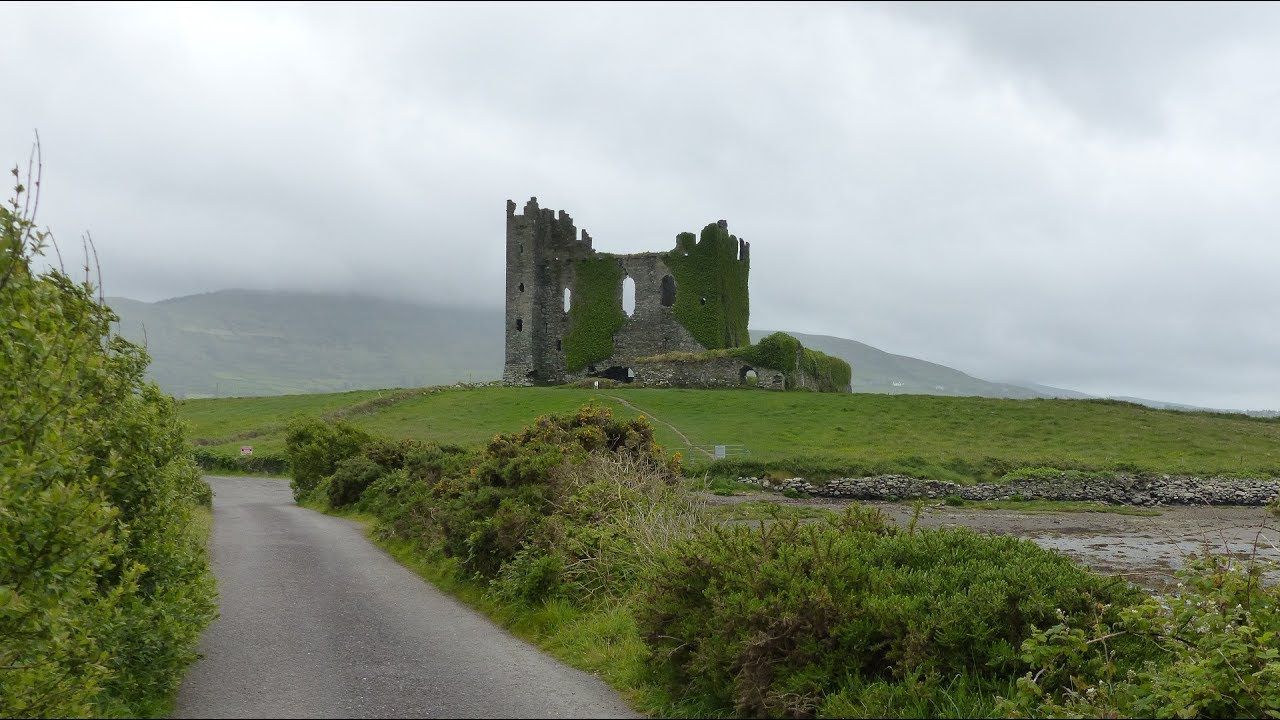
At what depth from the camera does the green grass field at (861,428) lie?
3344 cm

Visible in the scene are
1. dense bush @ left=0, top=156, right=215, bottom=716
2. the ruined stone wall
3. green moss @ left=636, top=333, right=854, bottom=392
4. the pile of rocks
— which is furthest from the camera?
the ruined stone wall

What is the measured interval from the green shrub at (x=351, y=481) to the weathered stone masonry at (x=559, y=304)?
39639 millimetres

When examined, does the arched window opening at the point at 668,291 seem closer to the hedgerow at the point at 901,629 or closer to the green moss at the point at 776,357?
the green moss at the point at 776,357

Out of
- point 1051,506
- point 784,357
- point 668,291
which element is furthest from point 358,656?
point 668,291

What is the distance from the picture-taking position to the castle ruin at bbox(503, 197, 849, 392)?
67188 mm

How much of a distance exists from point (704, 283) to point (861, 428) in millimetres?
26781

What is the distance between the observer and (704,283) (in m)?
67.1

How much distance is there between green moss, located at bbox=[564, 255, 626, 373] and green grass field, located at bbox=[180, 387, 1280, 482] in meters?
9.27

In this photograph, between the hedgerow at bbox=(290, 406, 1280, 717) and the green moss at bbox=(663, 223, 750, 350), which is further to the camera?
the green moss at bbox=(663, 223, 750, 350)

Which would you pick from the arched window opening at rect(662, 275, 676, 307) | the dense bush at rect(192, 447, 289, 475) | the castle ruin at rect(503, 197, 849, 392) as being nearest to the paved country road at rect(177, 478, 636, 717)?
the dense bush at rect(192, 447, 289, 475)

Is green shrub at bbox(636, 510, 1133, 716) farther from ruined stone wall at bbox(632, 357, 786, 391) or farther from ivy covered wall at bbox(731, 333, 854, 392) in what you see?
ruined stone wall at bbox(632, 357, 786, 391)

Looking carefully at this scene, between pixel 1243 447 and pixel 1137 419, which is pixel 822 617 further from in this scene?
pixel 1137 419

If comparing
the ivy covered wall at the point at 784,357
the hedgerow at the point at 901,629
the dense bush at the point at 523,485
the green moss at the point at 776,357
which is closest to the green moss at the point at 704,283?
the green moss at the point at 776,357

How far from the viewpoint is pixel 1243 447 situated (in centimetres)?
3694
